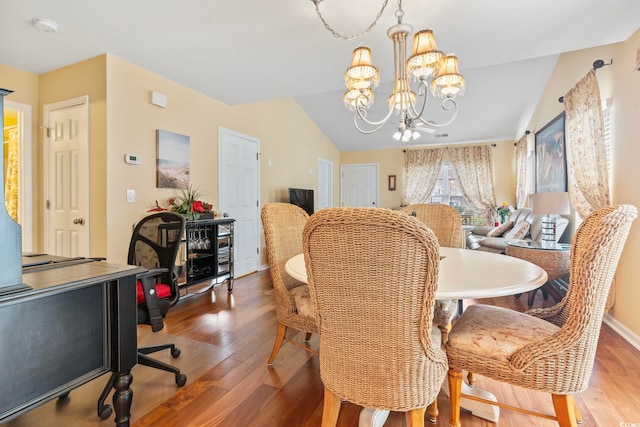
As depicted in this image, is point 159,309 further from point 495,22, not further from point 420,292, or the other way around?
point 495,22

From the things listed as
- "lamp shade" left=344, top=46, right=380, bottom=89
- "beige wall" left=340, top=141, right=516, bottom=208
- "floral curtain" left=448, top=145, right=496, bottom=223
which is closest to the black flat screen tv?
"beige wall" left=340, top=141, right=516, bottom=208

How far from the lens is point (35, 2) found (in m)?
2.09

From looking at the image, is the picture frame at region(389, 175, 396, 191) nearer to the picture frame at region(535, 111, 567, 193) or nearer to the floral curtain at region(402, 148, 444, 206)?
the floral curtain at region(402, 148, 444, 206)

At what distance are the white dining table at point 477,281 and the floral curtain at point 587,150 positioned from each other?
5.11ft

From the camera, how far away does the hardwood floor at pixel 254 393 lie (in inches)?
60.1

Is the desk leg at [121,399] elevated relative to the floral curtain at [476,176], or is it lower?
lower

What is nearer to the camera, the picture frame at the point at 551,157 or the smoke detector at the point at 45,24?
the smoke detector at the point at 45,24

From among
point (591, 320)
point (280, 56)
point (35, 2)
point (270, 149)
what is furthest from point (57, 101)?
point (591, 320)

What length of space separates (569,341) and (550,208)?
2561 millimetres

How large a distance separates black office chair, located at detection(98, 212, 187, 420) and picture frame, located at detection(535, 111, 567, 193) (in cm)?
411

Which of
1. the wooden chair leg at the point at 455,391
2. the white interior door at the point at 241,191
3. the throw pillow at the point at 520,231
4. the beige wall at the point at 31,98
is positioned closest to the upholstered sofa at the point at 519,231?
the throw pillow at the point at 520,231

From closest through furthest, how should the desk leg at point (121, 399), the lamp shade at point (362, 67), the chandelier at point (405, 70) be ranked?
the desk leg at point (121, 399), the chandelier at point (405, 70), the lamp shade at point (362, 67)

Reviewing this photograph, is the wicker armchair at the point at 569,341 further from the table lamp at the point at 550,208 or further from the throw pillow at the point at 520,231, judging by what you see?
the throw pillow at the point at 520,231

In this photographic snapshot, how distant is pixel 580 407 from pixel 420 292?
1406 millimetres
